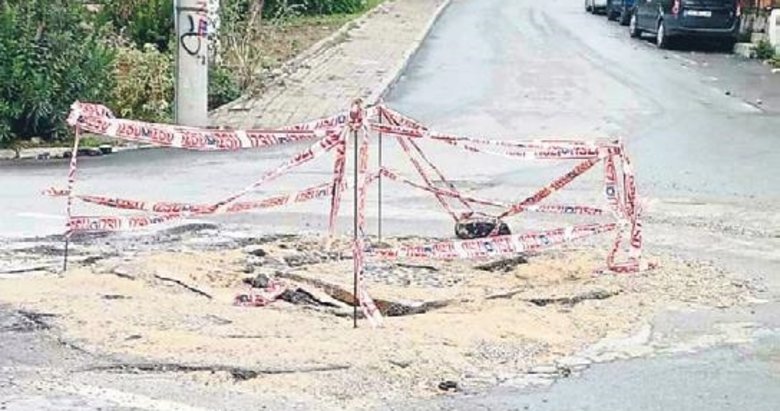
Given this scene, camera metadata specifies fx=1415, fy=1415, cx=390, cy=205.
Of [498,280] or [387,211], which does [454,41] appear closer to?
[387,211]

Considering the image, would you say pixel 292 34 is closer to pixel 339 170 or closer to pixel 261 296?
pixel 339 170

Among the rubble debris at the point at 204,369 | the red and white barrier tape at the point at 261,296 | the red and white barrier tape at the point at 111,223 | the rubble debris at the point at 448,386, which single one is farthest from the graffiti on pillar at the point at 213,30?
the rubble debris at the point at 448,386

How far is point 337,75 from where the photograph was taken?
85.8 feet

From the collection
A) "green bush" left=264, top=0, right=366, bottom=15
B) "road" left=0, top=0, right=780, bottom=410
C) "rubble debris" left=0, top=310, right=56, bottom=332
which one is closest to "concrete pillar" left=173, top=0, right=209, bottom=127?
"road" left=0, top=0, right=780, bottom=410

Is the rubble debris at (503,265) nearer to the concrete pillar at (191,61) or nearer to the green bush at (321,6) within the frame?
the concrete pillar at (191,61)

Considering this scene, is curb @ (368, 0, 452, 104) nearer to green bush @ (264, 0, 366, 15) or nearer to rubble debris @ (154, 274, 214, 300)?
green bush @ (264, 0, 366, 15)

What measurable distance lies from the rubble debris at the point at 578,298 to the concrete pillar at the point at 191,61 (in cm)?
1110

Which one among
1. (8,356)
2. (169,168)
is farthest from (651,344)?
(169,168)

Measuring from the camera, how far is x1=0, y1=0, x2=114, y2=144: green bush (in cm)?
1788

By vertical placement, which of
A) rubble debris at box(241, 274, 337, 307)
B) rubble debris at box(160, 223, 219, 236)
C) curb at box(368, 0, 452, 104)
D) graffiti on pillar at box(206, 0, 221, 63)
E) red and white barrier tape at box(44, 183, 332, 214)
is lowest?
curb at box(368, 0, 452, 104)

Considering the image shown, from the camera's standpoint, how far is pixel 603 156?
33.9ft

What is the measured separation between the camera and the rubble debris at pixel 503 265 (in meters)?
9.71

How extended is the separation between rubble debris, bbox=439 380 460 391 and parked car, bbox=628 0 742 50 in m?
27.6

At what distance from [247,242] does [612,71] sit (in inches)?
745
